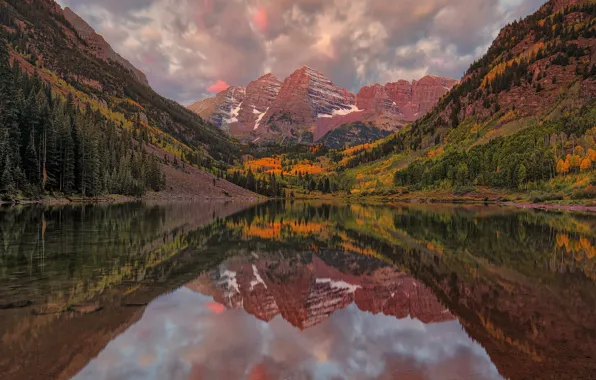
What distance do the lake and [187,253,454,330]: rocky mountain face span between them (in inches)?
Result: 3.8

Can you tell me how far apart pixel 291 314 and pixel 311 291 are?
159 inches

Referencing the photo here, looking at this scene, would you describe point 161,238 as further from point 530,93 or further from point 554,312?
point 530,93

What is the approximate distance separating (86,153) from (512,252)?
108421 mm

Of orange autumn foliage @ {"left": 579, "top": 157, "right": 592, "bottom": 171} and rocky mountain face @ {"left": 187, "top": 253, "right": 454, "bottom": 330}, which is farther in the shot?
orange autumn foliage @ {"left": 579, "top": 157, "right": 592, "bottom": 171}

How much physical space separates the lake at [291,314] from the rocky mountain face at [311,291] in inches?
3.8

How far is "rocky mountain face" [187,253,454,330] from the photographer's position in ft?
49.4

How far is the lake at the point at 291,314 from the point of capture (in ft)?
31.8

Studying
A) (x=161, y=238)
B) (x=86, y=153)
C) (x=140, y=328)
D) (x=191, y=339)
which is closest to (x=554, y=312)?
(x=191, y=339)

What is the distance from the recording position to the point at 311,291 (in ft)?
61.5

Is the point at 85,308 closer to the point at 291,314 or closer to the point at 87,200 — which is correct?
the point at 291,314

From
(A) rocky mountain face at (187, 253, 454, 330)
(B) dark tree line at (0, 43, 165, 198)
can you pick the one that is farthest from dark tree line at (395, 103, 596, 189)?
(B) dark tree line at (0, 43, 165, 198)

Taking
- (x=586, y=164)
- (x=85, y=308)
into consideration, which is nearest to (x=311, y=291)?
(x=85, y=308)

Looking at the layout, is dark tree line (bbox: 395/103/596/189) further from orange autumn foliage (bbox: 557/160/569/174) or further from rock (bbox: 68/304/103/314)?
rock (bbox: 68/304/103/314)

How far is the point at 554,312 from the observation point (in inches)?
544
